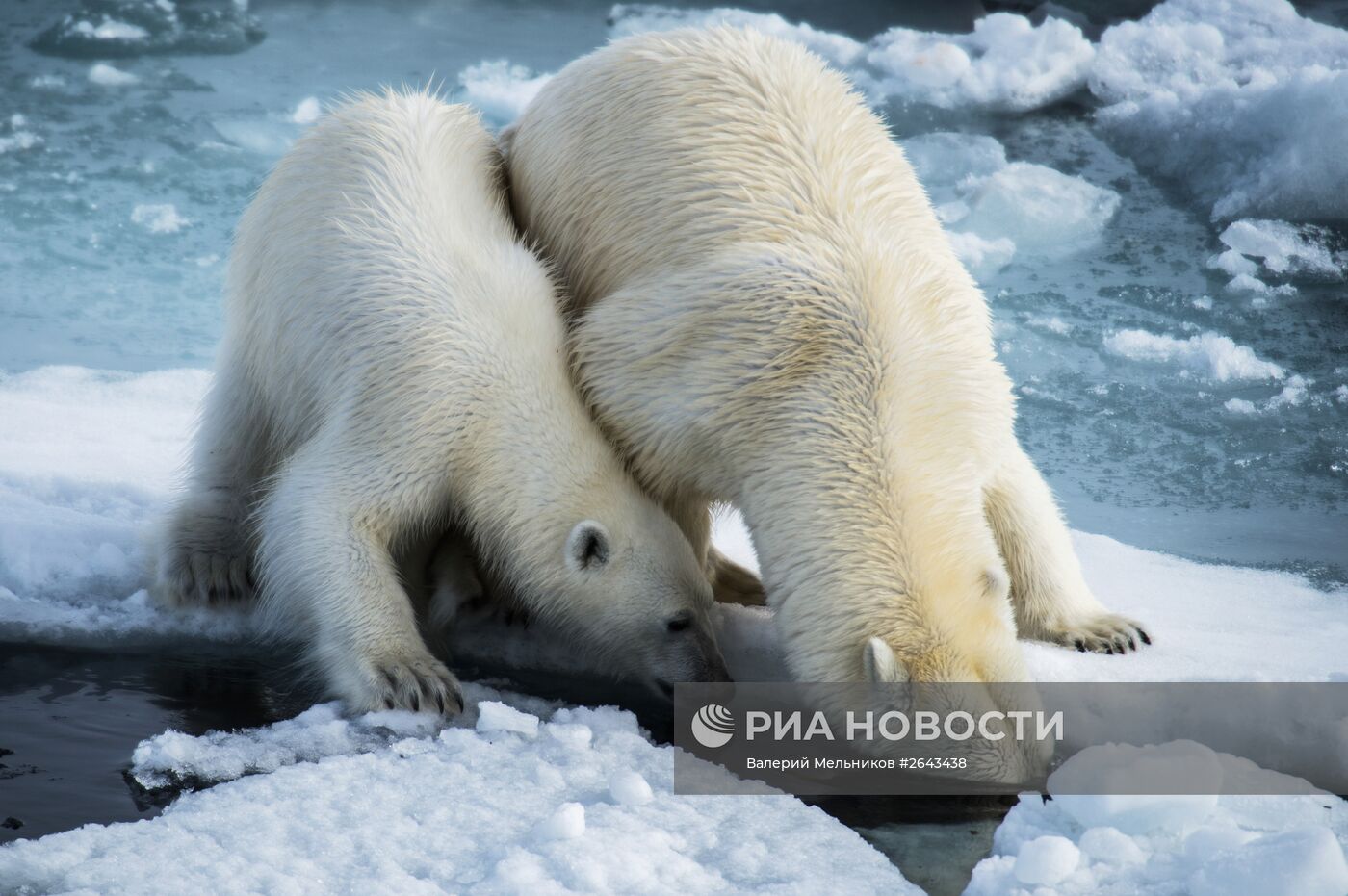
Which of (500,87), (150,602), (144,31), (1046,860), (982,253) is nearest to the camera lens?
(1046,860)

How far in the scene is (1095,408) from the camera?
6.83m

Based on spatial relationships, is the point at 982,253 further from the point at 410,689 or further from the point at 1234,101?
the point at 410,689

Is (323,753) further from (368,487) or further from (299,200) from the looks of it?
(299,200)

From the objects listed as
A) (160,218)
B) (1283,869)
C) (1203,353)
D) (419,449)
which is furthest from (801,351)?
(160,218)

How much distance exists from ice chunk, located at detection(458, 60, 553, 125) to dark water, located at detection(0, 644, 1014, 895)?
6270 millimetres

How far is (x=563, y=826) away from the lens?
9.71 feet

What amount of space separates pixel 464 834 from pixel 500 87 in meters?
8.17

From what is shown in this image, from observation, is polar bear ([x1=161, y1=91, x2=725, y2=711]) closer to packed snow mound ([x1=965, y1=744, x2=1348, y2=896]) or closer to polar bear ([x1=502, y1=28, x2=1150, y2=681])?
polar bear ([x1=502, y1=28, x2=1150, y2=681])

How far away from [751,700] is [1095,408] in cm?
350

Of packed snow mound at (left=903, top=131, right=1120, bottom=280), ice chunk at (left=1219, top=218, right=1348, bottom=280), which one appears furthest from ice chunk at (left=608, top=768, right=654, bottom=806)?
ice chunk at (left=1219, top=218, right=1348, bottom=280)

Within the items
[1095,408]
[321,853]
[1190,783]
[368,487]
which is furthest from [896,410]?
[1095,408]

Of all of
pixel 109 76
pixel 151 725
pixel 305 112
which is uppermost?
pixel 151 725

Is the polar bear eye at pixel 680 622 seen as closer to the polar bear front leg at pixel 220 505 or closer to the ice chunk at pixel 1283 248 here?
the polar bear front leg at pixel 220 505

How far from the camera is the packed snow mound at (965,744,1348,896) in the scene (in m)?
2.69
